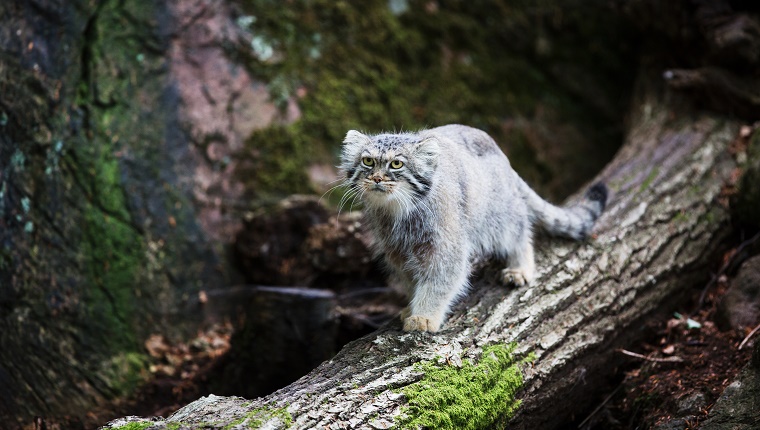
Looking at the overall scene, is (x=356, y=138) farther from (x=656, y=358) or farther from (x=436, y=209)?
(x=656, y=358)

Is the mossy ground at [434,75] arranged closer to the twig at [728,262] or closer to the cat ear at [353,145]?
the cat ear at [353,145]

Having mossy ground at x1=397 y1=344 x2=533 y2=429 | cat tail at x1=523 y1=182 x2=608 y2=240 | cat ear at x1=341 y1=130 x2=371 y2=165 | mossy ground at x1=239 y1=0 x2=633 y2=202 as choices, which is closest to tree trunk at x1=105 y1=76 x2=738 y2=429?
mossy ground at x1=397 y1=344 x2=533 y2=429

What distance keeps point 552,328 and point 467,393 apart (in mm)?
1058

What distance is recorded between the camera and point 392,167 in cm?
448

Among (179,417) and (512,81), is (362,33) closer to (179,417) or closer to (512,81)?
(512,81)

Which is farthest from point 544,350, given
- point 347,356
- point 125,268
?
point 125,268

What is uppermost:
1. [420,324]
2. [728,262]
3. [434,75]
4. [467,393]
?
[434,75]

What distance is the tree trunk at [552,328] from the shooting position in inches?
149

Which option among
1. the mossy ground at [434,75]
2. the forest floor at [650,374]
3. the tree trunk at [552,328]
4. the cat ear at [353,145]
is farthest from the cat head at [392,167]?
the mossy ground at [434,75]

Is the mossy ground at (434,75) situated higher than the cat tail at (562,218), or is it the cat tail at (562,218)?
the mossy ground at (434,75)

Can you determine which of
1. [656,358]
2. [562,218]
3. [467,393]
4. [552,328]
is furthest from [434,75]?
[467,393]

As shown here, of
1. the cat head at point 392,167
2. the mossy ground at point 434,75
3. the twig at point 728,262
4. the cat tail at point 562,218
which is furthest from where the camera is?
the mossy ground at point 434,75

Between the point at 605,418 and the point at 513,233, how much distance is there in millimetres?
1546

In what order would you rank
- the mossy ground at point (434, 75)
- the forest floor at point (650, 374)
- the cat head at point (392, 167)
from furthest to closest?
the mossy ground at point (434, 75)
the forest floor at point (650, 374)
the cat head at point (392, 167)
